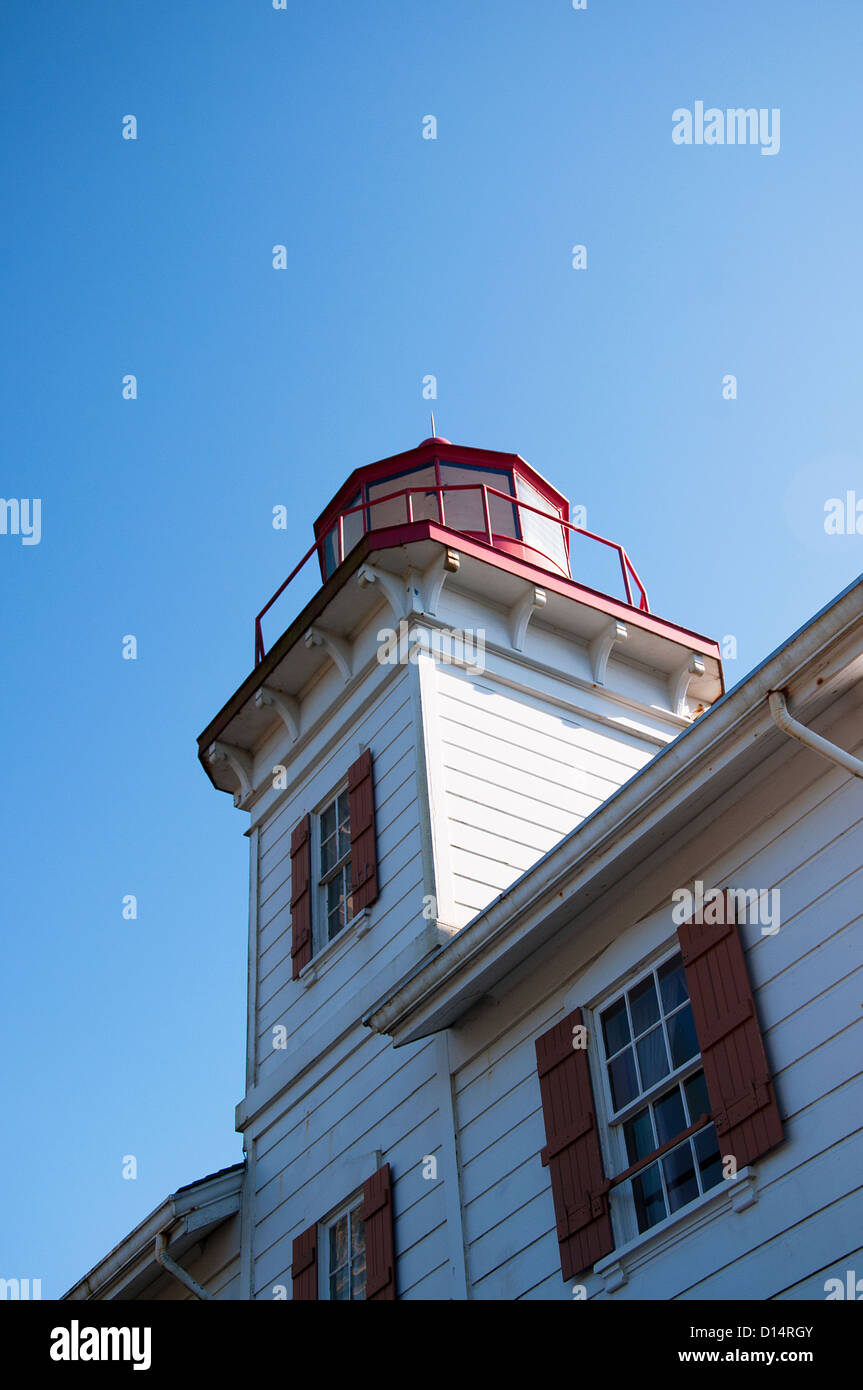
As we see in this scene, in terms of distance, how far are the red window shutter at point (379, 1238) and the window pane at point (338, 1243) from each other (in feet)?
1.74

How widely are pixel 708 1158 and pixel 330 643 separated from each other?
752 cm

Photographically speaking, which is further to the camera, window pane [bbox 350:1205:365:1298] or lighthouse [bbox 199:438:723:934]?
lighthouse [bbox 199:438:723:934]

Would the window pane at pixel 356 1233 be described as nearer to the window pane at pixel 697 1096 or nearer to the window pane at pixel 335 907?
the window pane at pixel 335 907

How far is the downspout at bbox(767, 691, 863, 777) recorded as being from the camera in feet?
25.1

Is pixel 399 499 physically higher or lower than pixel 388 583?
higher

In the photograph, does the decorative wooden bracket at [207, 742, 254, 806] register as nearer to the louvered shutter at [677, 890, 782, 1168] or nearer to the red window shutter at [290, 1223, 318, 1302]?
the red window shutter at [290, 1223, 318, 1302]

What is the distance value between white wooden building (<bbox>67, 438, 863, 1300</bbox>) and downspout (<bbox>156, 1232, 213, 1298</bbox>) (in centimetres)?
3

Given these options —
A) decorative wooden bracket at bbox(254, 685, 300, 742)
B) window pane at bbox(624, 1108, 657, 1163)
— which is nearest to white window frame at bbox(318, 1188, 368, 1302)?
window pane at bbox(624, 1108, 657, 1163)

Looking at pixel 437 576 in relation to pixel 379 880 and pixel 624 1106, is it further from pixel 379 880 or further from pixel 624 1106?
pixel 624 1106

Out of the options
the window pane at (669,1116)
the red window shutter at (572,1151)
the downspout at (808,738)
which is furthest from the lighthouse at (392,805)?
the downspout at (808,738)

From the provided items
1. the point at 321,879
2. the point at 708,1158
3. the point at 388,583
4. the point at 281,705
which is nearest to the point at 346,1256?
the point at 321,879

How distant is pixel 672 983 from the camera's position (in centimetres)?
901

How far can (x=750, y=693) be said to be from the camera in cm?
823

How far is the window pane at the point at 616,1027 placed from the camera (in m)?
9.29
